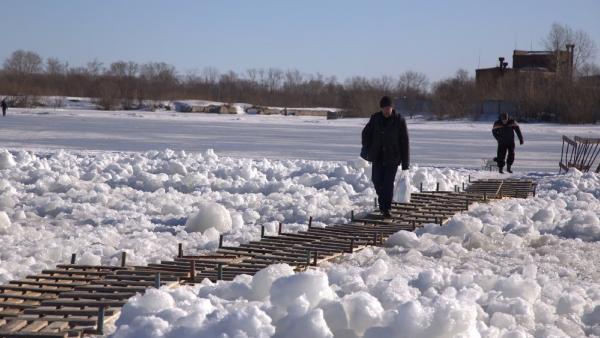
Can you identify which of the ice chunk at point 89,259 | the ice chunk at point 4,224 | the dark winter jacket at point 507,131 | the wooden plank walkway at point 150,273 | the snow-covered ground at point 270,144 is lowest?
the snow-covered ground at point 270,144

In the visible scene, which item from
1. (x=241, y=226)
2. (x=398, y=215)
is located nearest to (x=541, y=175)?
(x=398, y=215)

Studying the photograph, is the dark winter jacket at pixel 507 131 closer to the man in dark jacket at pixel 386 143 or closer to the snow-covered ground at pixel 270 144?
the snow-covered ground at pixel 270 144

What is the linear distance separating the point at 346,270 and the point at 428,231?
342 cm

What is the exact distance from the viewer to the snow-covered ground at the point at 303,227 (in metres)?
4.77

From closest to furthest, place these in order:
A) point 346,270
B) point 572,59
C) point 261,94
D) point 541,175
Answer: point 346,270 < point 541,175 < point 572,59 < point 261,94

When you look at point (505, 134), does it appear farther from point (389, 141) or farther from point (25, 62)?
point (25, 62)

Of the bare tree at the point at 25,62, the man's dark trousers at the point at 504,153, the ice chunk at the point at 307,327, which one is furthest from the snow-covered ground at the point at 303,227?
the bare tree at the point at 25,62

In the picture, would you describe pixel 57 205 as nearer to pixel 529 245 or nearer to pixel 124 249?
pixel 124 249

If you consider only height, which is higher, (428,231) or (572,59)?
(572,59)

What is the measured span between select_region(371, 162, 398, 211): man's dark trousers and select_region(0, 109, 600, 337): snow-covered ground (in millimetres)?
1066

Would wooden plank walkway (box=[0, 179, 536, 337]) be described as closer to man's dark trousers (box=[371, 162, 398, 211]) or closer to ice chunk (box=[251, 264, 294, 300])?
man's dark trousers (box=[371, 162, 398, 211])

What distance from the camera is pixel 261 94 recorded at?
11881 cm

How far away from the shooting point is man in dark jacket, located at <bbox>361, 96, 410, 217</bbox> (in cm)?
1084

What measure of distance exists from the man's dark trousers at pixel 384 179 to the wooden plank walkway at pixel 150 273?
0.29m
